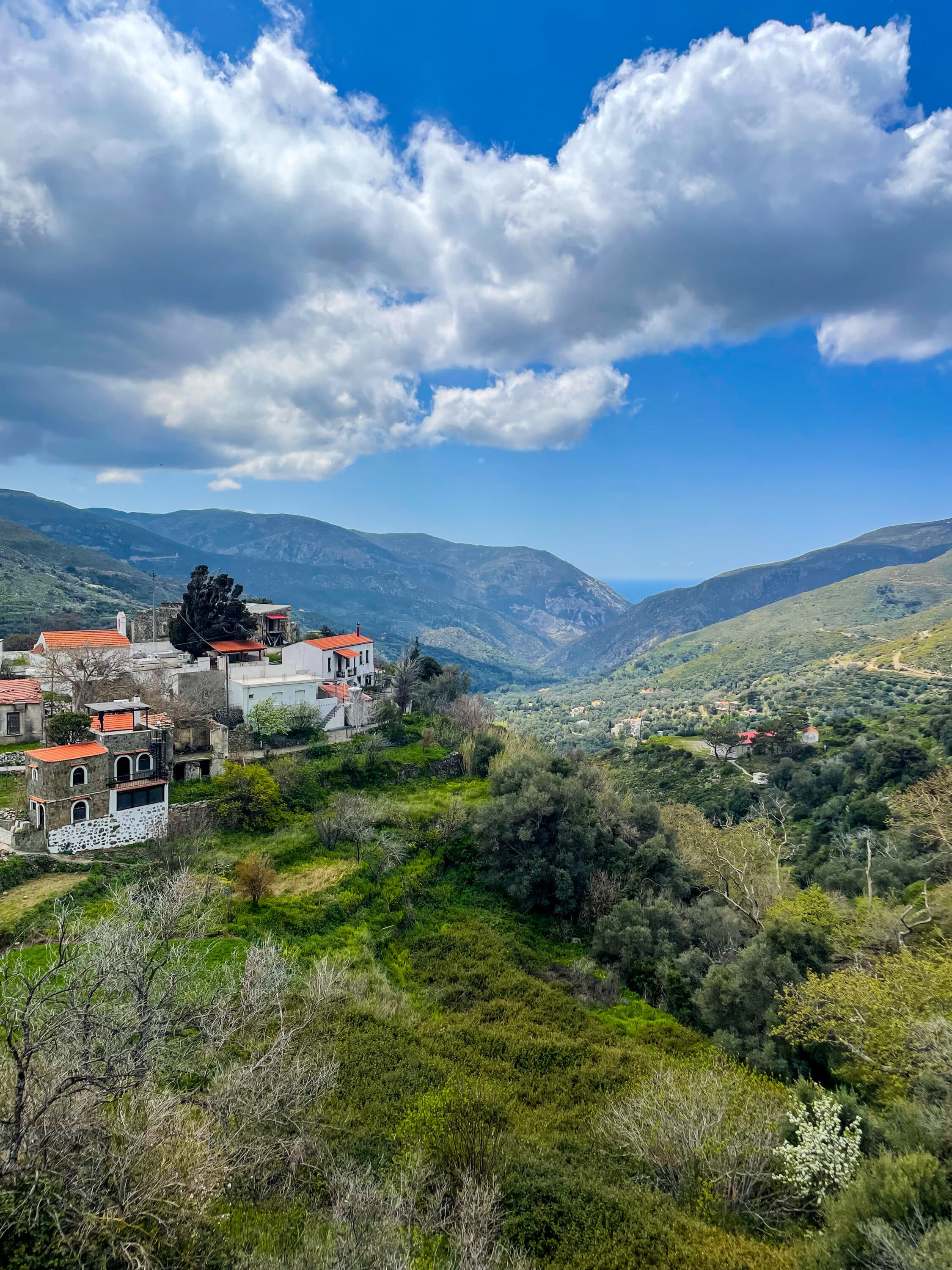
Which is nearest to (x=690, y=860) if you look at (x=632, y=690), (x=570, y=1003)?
(x=570, y=1003)

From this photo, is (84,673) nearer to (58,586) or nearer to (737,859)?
(737,859)

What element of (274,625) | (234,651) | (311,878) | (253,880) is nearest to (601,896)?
(311,878)

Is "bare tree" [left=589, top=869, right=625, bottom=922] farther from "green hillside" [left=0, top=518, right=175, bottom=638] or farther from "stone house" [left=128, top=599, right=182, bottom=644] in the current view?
"green hillside" [left=0, top=518, right=175, bottom=638]

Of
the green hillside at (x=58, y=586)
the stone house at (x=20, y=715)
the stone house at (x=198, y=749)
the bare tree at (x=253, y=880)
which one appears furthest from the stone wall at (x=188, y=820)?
the green hillside at (x=58, y=586)

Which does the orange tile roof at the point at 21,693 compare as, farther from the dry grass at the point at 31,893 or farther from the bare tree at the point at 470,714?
the bare tree at the point at 470,714

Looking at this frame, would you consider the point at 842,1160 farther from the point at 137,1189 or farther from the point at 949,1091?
the point at 137,1189

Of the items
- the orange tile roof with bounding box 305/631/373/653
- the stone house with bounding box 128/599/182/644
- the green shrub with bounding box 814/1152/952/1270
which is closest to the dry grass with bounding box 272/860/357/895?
the orange tile roof with bounding box 305/631/373/653
